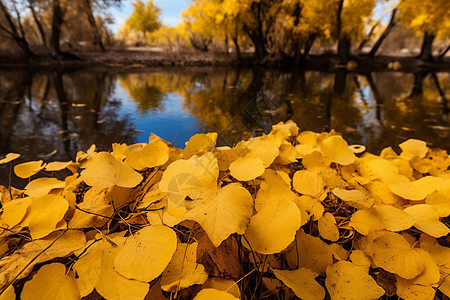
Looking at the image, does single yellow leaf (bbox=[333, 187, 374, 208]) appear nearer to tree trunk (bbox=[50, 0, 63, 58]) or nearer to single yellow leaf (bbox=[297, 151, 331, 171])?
single yellow leaf (bbox=[297, 151, 331, 171])

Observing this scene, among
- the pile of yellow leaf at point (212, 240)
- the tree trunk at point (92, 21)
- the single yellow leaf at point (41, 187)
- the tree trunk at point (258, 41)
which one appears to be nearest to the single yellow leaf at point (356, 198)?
the pile of yellow leaf at point (212, 240)

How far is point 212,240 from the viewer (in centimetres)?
28

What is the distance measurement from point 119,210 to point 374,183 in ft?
1.77

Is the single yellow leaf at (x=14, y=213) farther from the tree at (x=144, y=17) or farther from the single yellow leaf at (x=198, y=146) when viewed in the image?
the tree at (x=144, y=17)

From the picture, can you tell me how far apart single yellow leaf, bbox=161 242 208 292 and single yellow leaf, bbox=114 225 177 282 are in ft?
0.09

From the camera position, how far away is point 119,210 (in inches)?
16.1

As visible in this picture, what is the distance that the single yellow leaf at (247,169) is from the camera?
1.27ft

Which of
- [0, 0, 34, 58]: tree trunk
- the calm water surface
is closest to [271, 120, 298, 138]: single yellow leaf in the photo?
the calm water surface

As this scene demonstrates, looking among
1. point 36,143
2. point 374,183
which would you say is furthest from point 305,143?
point 36,143

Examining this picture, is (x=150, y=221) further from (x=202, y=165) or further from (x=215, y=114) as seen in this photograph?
(x=215, y=114)

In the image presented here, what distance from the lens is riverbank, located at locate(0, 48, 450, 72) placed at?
13.9 metres

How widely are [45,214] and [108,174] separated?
108 millimetres

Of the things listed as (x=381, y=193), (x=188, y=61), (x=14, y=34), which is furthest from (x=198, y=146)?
(x=14, y=34)

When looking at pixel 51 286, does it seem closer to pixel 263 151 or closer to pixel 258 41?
pixel 263 151
